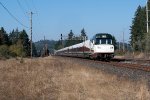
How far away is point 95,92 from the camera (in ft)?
44.4

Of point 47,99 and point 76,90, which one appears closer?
point 47,99

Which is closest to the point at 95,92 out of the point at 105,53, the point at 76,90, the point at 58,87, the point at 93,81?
the point at 76,90

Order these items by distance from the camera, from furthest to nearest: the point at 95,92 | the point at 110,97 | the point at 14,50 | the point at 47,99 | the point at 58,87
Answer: the point at 14,50, the point at 58,87, the point at 95,92, the point at 110,97, the point at 47,99

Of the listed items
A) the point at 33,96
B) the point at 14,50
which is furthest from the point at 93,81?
the point at 14,50

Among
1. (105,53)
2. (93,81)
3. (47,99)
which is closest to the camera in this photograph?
(47,99)

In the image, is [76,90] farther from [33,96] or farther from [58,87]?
[33,96]

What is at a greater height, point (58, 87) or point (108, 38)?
point (108, 38)

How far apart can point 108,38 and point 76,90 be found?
101 ft

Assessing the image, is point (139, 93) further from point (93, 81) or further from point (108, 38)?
point (108, 38)

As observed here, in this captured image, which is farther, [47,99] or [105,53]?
[105,53]

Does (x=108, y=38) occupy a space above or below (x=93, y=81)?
above

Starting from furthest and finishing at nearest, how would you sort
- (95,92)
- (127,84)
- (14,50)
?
(14,50)
(127,84)
(95,92)

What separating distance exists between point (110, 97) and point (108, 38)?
31.7 m

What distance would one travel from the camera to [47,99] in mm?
11758
